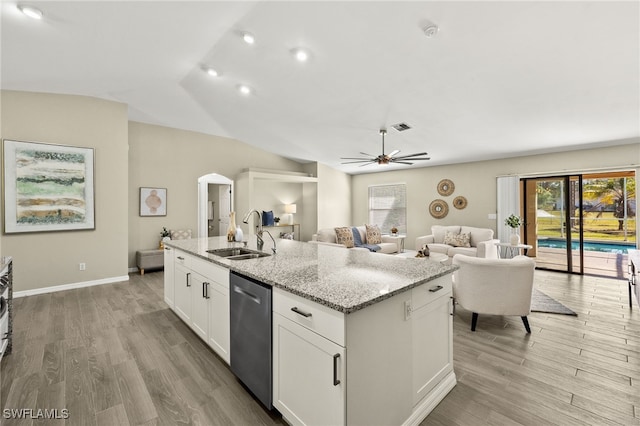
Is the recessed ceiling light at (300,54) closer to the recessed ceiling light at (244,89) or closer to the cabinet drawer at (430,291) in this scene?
the recessed ceiling light at (244,89)

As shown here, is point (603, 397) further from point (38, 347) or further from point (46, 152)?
point (46, 152)

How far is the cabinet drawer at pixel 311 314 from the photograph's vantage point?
1.28m

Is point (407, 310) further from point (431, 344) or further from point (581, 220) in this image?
point (581, 220)

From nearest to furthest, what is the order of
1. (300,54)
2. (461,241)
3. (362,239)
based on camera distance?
(300,54), (461,241), (362,239)

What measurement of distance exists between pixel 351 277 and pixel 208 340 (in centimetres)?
149

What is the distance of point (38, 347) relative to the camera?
259 centimetres

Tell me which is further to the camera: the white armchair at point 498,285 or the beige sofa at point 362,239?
the beige sofa at point 362,239

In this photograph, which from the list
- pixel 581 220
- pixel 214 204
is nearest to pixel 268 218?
pixel 214 204

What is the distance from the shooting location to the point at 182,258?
116 inches

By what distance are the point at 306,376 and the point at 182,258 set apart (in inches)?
81.9

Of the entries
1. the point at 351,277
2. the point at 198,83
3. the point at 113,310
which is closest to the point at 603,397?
the point at 351,277

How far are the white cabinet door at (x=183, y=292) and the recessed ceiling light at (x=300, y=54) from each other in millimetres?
2599

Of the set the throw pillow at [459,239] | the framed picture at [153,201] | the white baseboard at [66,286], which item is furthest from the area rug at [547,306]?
the framed picture at [153,201]

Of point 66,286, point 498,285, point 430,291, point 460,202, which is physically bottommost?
point 66,286
